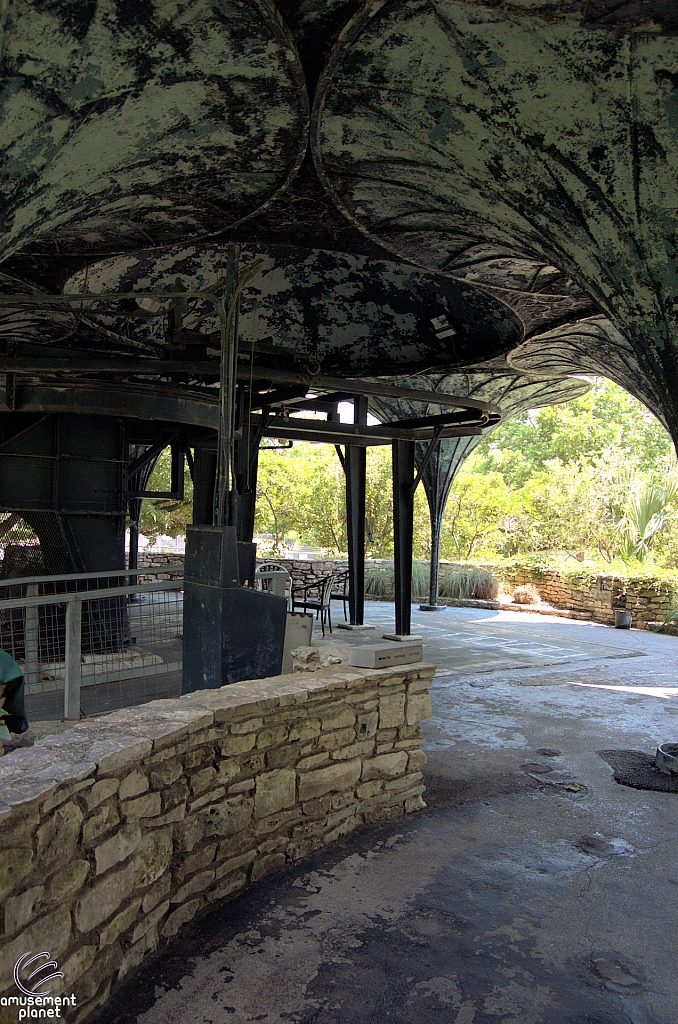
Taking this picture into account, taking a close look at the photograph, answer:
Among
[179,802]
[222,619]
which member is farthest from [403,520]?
[179,802]

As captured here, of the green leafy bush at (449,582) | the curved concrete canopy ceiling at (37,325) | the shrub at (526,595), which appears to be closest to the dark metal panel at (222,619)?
the curved concrete canopy ceiling at (37,325)

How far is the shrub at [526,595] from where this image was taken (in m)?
18.2

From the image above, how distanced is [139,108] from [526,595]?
16436mm

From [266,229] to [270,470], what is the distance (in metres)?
20.7

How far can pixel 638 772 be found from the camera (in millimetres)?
5754

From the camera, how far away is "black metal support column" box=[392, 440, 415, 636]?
34.1 ft

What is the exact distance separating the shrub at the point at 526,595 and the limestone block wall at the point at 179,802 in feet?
45.5

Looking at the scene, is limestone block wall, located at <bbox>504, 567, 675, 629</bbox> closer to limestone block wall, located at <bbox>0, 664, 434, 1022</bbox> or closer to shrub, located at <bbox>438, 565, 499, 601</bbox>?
shrub, located at <bbox>438, 565, 499, 601</bbox>

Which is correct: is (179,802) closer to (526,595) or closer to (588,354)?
(588,354)

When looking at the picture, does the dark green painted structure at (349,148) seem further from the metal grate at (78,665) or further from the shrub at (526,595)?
the shrub at (526,595)

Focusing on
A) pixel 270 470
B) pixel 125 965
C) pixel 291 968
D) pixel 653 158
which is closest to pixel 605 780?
pixel 291 968

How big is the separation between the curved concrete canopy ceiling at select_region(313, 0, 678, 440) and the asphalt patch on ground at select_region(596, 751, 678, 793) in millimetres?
3182

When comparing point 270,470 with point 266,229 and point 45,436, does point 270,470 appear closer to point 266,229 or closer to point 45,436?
point 45,436

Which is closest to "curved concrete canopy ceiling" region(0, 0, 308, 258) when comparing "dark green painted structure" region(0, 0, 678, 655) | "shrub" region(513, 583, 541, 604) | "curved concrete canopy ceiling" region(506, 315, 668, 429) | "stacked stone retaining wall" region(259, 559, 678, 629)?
"dark green painted structure" region(0, 0, 678, 655)
